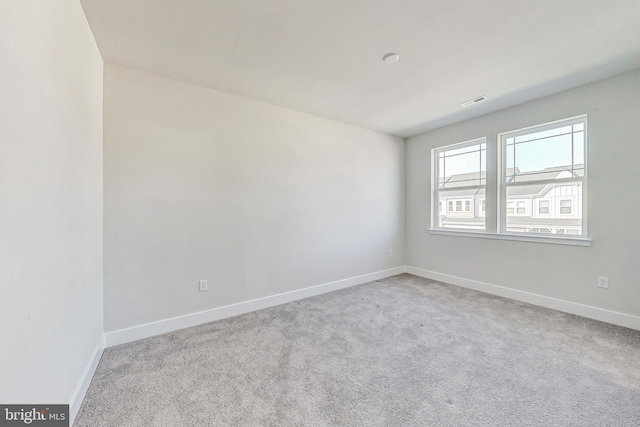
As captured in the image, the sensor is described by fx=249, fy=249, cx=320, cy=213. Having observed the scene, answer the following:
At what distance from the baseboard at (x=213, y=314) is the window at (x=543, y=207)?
8.44ft

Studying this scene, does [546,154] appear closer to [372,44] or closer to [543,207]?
[543,207]

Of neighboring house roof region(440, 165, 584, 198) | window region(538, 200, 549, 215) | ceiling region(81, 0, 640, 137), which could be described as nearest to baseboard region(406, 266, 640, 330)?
window region(538, 200, 549, 215)

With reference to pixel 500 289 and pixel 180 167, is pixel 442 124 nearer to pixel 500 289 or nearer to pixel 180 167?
pixel 500 289

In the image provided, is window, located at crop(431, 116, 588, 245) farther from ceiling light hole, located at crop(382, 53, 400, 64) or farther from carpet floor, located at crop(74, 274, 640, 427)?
ceiling light hole, located at crop(382, 53, 400, 64)

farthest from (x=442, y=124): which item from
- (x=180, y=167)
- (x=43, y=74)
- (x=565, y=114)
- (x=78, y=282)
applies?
(x=78, y=282)

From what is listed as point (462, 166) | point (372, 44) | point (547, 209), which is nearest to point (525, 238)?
point (547, 209)

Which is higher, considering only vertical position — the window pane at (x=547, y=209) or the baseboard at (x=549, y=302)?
the window pane at (x=547, y=209)

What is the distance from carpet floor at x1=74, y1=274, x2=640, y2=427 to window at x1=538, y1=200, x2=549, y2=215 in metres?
1.21

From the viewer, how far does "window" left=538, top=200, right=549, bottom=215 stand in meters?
3.13

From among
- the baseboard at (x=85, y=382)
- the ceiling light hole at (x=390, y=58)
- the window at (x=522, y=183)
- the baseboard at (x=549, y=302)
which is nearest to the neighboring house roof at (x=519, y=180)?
the window at (x=522, y=183)

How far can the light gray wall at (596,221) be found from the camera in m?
2.50

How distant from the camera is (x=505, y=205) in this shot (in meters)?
3.47

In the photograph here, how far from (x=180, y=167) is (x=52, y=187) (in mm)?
1354

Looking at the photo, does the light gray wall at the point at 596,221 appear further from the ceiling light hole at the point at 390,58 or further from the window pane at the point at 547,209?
the ceiling light hole at the point at 390,58
